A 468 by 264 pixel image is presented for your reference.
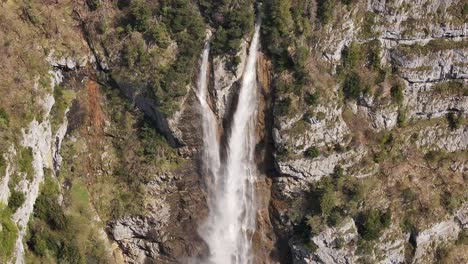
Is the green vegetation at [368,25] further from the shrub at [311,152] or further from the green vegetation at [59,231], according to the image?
the green vegetation at [59,231]

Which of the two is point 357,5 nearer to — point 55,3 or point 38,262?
point 55,3

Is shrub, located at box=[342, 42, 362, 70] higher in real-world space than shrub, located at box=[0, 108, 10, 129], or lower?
higher

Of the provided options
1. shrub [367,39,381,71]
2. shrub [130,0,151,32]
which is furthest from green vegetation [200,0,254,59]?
shrub [367,39,381,71]

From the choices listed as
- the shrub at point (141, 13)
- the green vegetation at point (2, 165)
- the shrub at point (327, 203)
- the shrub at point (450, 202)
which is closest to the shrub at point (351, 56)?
the shrub at point (327, 203)

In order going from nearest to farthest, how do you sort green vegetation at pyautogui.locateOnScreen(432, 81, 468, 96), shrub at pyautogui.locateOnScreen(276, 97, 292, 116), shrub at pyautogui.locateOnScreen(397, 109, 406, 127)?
1. shrub at pyautogui.locateOnScreen(276, 97, 292, 116)
2. green vegetation at pyautogui.locateOnScreen(432, 81, 468, 96)
3. shrub at pyautogui.locateOnScreen(397, 109, 406, 127)

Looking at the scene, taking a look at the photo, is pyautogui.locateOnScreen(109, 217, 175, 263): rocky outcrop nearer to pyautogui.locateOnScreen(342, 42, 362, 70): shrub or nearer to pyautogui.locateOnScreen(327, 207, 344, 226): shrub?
pyautogui.locateOnScreen(327, 207, 344, 226): shrub

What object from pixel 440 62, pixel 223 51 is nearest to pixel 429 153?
pixel 440 62

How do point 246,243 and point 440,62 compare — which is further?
point 246,243
